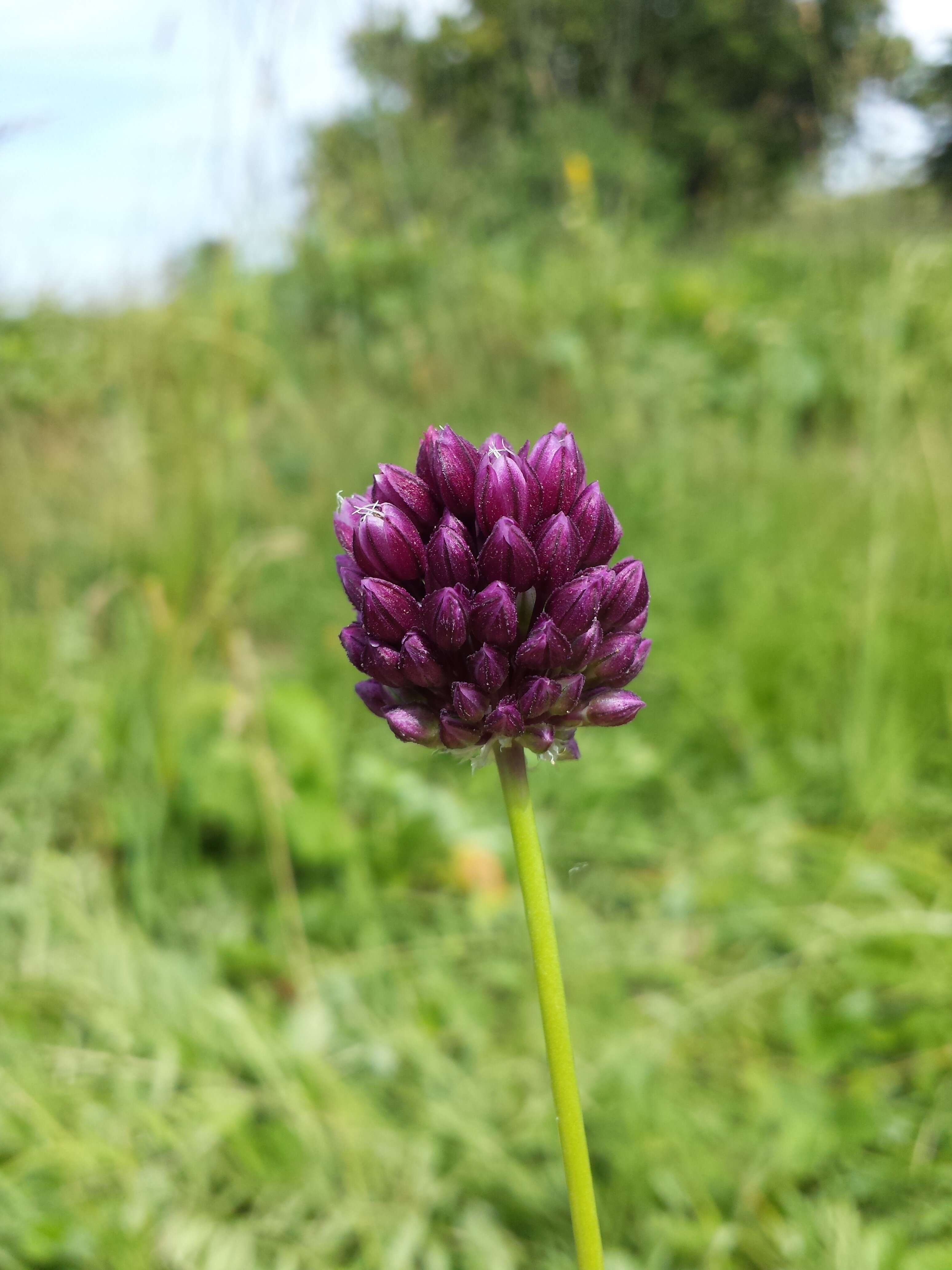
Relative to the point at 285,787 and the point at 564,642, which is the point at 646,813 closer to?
the point at 285,787

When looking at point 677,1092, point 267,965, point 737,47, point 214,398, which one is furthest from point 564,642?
point 737,47

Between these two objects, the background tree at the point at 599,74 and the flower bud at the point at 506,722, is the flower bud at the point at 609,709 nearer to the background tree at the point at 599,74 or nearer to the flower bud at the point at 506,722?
the flower bud at the point at 506,722

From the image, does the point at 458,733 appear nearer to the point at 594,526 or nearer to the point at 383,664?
the point at 383,664

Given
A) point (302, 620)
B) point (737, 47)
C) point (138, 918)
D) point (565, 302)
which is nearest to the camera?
point (138, 918)

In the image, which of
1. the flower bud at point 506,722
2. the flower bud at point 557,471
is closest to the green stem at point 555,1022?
the flower bud at point 506,722

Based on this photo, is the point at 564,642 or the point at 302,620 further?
the point at 302,620

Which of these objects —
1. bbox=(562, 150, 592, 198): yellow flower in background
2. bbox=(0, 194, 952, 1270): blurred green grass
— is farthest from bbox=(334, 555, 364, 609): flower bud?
bbox=(562, 150, 592, 198): yellow flower in background

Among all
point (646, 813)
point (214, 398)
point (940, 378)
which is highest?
point (940, 378)

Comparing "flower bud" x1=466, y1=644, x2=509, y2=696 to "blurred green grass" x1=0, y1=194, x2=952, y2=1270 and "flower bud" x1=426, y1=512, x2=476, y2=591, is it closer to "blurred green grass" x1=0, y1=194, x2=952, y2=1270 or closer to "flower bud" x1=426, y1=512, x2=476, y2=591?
"flower bud" x1=426, y1=512, x2=476, y2=591
